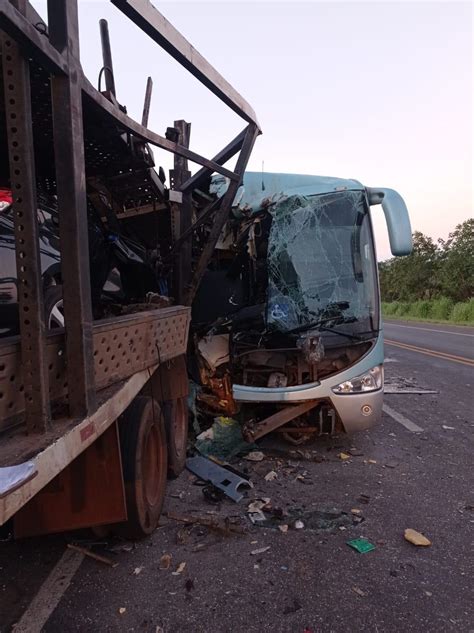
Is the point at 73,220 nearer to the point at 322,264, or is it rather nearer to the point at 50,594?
the point at 50,594

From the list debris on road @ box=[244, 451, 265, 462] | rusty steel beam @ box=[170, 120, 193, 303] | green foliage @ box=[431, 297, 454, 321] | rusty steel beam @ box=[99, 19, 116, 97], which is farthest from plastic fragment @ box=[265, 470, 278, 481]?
green foliage @ box=[431, 297, 454, 321]

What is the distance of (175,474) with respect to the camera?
4.30 meters

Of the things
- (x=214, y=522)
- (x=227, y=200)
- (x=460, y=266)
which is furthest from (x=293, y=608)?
(x=460, y=266)

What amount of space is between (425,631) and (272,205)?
418 centimetres

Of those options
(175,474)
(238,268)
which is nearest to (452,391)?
(238,268)

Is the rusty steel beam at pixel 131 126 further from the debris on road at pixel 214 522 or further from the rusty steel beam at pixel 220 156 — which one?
the debris on road at pixel 214 522

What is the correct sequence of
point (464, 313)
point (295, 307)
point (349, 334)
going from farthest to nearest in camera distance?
point (464, 313) < point (295, 307) < point (349, 334)

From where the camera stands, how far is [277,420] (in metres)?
4.74

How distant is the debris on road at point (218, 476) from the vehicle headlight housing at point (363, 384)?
4.20ft

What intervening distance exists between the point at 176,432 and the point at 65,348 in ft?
8.52

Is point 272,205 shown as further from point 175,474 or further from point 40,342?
point 40,342

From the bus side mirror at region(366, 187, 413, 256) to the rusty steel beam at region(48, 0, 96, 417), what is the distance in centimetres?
355

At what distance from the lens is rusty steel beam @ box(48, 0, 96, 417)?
1.89 meters

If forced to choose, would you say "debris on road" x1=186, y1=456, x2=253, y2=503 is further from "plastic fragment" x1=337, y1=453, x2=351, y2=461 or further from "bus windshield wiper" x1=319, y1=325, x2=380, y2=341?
"bus windshield wiper" x1=319, y1=325, x2=380, y2=341
